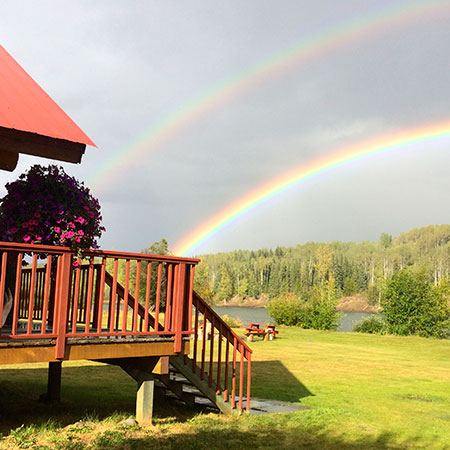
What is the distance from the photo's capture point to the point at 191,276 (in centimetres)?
827

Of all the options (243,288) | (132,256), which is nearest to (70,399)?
(132,256)

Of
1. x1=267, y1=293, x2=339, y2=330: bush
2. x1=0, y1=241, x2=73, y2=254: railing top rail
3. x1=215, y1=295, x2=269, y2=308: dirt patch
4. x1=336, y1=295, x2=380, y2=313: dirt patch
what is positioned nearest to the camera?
x1=0, y1=241, x2=73, y2=254: railing top rail

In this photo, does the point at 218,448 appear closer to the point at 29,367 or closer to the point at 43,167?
the point at 43,167

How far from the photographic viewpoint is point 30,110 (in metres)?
7.30

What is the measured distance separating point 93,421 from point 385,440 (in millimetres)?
4345

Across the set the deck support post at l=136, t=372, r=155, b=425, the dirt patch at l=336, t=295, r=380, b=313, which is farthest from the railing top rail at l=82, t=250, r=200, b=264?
the dirt patch at l=336, t=295, r=380, b=313

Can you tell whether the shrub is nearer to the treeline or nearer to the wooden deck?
the wooden deck

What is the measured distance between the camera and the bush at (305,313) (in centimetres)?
3756

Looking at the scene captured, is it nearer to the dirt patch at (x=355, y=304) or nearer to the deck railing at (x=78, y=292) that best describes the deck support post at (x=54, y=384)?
the deck railing at (x=78, y=292)

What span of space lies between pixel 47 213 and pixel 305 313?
33116 millimetres

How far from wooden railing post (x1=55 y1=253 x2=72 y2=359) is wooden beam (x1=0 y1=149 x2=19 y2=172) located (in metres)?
2.55

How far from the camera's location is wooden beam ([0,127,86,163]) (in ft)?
22.1

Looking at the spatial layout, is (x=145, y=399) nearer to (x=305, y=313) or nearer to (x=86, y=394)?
(x=86, y=394)

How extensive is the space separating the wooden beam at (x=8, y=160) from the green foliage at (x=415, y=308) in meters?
30.8
